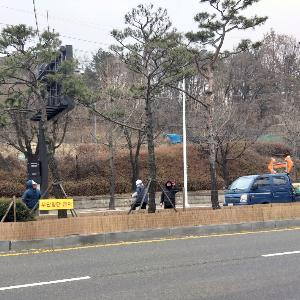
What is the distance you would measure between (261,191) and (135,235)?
8.97 m

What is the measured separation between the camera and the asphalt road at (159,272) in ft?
25.1

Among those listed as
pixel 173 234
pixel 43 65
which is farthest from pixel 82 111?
pixel 173 234

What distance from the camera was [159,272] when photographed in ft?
30.5

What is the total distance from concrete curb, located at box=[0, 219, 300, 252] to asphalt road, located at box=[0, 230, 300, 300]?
0.81 meters

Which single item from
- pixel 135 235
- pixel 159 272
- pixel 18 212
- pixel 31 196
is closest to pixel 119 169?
pixel 31 196

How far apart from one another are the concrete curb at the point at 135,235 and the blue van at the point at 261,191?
3382 millimetres

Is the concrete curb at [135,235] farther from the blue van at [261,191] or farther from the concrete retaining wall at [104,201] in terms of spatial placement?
the concrete retaining wall at [104,201]

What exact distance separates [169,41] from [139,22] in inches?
47.0

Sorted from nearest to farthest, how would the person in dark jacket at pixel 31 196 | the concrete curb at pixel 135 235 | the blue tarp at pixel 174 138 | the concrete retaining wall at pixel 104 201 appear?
the concrete curb at pixel 135 235 → the person in dark jacket at pixel 31 196 → the concrete retaining wall at pixel 104 201 → the blue tarp at pixel 174 138

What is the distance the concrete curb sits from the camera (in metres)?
12.9

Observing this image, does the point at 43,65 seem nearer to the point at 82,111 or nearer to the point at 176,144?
the point at 82,111

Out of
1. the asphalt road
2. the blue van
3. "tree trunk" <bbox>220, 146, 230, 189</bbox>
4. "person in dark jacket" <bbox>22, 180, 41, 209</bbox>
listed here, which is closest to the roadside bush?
the asphalt road

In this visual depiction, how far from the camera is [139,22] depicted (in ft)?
59.9

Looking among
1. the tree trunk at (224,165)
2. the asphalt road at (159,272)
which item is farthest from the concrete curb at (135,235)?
the tree trunk at (224,165)
